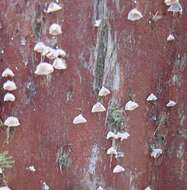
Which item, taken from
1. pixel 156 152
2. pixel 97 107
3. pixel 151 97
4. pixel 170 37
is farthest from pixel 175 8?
pixel 156 152

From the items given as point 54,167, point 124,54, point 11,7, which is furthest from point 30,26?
point 54,167

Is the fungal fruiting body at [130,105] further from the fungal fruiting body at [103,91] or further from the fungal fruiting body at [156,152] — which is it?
the fungal fruiting body at [156,152]

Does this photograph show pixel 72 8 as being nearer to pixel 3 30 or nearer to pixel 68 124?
pixel 3 30

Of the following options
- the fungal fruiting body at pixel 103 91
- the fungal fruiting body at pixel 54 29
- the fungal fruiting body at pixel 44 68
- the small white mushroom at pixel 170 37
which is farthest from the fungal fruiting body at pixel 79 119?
the small white mushroom at pixel 170 37

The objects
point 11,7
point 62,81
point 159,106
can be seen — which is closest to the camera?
point 11,7

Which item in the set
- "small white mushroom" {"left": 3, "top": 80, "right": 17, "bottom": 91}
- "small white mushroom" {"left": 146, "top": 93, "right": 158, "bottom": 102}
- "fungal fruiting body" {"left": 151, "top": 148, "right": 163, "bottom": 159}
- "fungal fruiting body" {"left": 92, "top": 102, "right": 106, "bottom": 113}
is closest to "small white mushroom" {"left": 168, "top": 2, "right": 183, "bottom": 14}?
"small white mushroom" {"left": 146, "top": 93, "right": 158, "bottom": 102}

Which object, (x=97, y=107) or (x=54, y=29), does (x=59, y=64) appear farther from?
(x=97, y=107)
